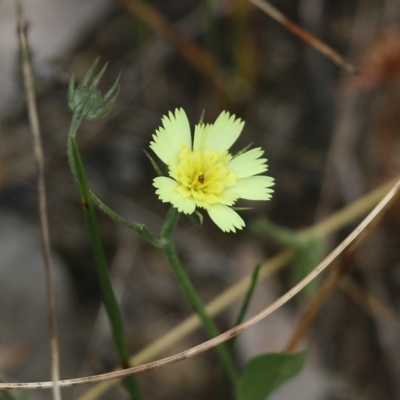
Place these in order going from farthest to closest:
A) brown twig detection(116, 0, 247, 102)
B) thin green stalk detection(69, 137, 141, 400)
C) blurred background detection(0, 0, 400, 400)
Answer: brown twig detection(116, 0, 247, 102) < blurred background detection(0, 0, 400, 400) < thin green stalk detection(69, 137, 141, 400)

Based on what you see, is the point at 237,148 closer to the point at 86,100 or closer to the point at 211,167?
the point at 211,167

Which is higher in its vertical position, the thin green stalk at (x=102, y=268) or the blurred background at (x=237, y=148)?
the blurred background at (x=237, y=148)

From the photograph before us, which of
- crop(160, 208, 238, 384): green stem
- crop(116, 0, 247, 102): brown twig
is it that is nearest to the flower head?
crop(160, 208, 238, 384): green stem

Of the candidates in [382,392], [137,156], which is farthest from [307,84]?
[382,392]

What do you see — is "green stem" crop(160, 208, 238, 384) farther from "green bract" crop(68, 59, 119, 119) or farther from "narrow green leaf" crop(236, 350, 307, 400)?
"green bract" crop(68, 59, 119, 119)

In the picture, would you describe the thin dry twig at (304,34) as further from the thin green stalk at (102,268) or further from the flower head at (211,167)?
the thin green stalk at (102,268)

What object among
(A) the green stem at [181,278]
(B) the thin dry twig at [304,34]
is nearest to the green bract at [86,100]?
(A) the green stem at [181,278]
